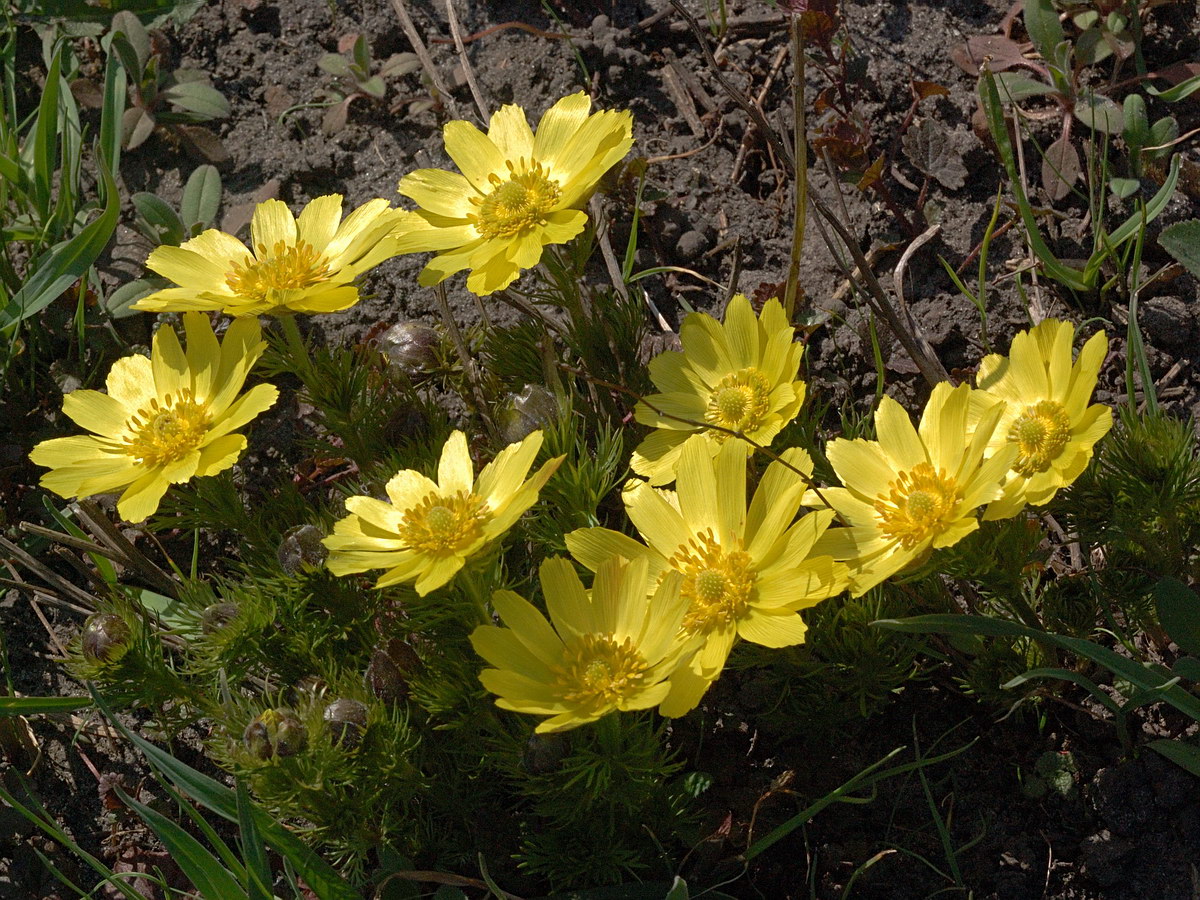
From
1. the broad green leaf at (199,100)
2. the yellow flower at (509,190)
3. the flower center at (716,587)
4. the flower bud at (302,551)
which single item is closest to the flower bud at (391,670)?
the flower bud at (302,551)

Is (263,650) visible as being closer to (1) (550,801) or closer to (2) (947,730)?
(1) (550,801)

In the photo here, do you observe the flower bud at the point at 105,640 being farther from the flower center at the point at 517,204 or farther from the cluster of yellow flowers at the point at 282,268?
the flower center at the point at 517,204

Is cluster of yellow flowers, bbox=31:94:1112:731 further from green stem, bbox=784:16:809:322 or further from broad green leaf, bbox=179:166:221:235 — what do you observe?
Answer: broad green leaf, bbox=179:166:221:235

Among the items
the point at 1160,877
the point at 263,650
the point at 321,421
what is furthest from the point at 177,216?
the point at 1160,877

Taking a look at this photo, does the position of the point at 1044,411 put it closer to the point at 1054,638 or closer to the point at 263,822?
the point at 1054,638

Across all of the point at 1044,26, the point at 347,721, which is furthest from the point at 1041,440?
the point at 1044,26

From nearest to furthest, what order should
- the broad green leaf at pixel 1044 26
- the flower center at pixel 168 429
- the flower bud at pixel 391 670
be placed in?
the flower bud at pixel 391 670 < the flower center at pixel 168 429 < the broad green leaf at pixel 1044 26
